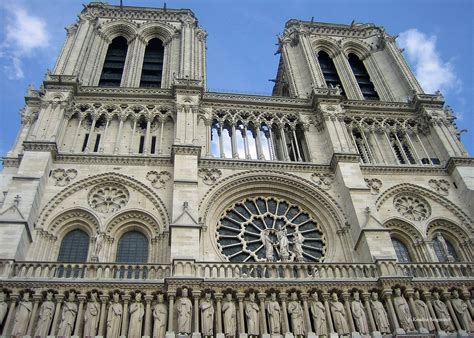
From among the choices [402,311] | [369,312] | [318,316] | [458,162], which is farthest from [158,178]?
[458,162]

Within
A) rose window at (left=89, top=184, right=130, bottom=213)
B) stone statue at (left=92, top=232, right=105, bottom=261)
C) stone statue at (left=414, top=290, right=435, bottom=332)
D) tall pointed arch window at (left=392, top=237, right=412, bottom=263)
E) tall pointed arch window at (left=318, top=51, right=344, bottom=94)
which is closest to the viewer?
stone statue at (left=414, top=290, right=435, bottom=332)

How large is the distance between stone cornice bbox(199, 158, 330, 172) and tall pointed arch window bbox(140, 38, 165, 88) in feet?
23.8

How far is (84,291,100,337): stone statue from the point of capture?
43.7 feet

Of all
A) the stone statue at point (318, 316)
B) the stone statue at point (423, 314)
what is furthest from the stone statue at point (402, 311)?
the stone statue at point (318, 316)

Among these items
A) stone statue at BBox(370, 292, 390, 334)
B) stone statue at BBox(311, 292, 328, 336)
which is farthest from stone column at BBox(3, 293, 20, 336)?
stone statue at BBox(370, 292, 390, 334)

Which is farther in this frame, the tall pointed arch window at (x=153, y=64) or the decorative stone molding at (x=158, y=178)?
Result: the tall pointed arch window at (x=153, y=64)

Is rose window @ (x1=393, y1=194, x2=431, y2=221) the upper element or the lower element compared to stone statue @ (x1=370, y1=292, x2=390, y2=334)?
upper

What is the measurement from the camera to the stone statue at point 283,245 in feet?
54.5

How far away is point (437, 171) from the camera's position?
2109 centimetres

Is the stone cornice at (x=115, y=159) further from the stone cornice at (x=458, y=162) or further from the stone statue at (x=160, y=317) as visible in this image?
the stone cornice at (x=458, y=162)

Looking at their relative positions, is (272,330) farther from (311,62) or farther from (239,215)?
(311,62)

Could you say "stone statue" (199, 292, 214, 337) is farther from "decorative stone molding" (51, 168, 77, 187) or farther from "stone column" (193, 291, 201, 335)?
"decorative stone molding" (51, 168, 77, 187)

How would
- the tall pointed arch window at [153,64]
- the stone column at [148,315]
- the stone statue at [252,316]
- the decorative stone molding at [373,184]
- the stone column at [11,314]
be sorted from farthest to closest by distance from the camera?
the tall pointed arch window at [153,64]
the decorative stone molding at [373,184]
the stone statue at [252,316]
the stone column at [148,315]
the stone column at [11,314]

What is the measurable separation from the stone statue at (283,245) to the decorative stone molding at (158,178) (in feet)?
15.4
